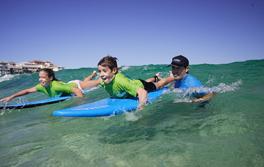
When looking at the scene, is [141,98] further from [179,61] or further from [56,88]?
[56,88]

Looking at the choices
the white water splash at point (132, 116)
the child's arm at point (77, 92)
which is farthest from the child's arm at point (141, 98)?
the child's arm at point (77, 92)

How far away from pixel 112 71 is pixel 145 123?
170 cm

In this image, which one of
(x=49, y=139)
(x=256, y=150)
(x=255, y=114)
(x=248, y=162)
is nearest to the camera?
(x=248, y=162)

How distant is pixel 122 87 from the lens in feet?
19.2

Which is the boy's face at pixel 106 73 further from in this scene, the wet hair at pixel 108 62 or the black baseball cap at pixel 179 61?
the black baseball cap at pixel 179 61

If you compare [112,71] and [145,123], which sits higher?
[112,71]

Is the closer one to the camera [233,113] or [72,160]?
[72,160]

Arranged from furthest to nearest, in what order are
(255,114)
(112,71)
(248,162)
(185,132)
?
(112,71) → (255,114) → (185,132) → (248,162)

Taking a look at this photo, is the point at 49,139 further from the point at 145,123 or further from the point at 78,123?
the point at 145,123

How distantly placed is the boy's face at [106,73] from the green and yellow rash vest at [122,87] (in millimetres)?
91

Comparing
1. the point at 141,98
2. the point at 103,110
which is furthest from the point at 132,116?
the point at 103,110

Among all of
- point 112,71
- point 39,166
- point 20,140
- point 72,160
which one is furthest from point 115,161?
point 112,71

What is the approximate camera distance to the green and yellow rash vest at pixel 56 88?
839 cm

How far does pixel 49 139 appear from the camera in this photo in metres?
4.16
